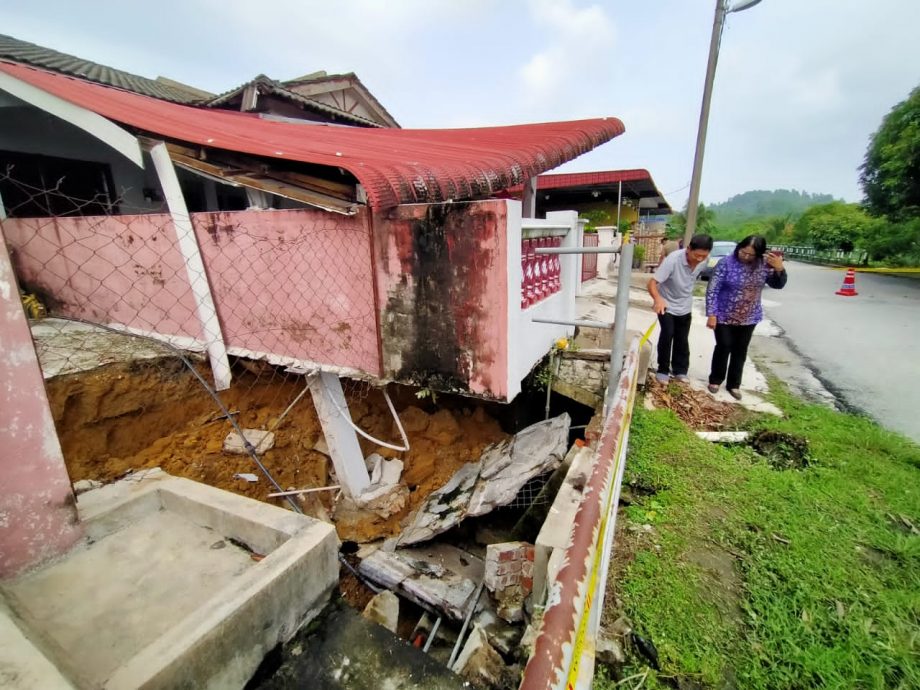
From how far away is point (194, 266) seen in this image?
10.6 feet

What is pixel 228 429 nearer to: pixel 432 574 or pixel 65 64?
pixel 432 574

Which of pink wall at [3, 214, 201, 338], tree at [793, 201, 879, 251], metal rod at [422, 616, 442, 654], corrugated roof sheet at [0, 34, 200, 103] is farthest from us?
tree at [793, 201, 879, 251]

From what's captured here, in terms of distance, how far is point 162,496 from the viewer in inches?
83.6

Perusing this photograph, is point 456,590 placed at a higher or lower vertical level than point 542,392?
lower

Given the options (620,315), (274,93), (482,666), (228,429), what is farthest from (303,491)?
(274,93)

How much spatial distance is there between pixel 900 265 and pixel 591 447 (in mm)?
26313

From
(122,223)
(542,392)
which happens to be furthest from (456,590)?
(122,223)

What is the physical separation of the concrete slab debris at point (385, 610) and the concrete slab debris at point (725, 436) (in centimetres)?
260

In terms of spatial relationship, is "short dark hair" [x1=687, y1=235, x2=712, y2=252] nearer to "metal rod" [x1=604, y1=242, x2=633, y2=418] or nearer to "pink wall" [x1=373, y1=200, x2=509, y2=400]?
"metal rod" [x1=604, y1=242, x2=633, y2=418]

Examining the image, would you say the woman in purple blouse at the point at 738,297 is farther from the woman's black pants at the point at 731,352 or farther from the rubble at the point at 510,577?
the rubble at the point at 510,577

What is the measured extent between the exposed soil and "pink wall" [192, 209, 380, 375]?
31.4 inches

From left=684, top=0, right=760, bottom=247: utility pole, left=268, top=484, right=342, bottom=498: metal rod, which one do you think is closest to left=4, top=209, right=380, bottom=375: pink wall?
left=268, top=484, right=342, bottom=498: metal rod

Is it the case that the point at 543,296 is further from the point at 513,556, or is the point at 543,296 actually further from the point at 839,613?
the point at 839,613

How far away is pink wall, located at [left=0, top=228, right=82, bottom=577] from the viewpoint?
1.38 meters
